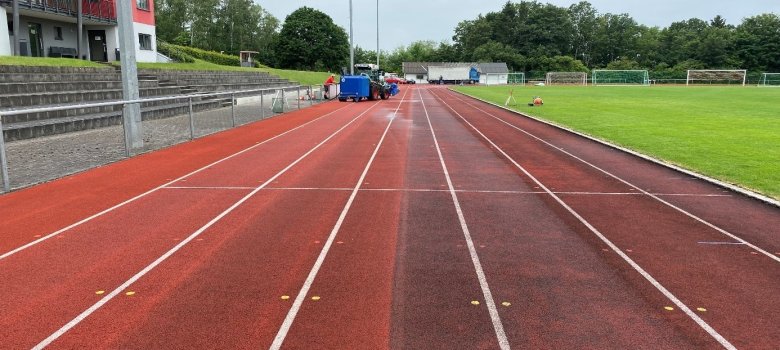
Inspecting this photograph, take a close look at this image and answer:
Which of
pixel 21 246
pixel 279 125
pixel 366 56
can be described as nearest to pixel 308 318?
pixel 21 246

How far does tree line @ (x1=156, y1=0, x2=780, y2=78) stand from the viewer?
90.2 meters

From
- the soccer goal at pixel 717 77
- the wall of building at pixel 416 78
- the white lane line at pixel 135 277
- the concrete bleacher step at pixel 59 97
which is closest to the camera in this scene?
the white lane line at pixel 135 277

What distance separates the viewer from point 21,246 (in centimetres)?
594

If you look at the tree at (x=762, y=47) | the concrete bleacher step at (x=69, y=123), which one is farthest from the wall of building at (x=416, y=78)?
the concrete bleacher step at (x=69, y=123)

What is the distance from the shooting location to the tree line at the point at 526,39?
296 feet

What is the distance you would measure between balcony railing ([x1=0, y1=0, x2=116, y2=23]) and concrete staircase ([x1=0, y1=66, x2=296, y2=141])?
6746 millimetres

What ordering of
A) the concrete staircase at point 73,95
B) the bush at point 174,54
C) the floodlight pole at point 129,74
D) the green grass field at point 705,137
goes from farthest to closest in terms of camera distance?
the bush at point 174,54
the concrete staircase at point 73,95
the floodlight pole at point 129,74
the green grass field at point 705,137

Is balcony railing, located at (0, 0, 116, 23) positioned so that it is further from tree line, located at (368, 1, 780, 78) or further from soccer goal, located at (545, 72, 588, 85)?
tree line, located at (368, 1, 780, 78)

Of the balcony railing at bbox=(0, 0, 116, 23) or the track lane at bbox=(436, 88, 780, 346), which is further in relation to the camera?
the balcony railing at bbox=(0, 0, 116, 23)

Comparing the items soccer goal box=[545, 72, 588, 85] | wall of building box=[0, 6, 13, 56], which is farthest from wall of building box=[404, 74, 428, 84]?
wall of building box=[0, 6, 13, 56]

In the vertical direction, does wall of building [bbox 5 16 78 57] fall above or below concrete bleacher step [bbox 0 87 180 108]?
above

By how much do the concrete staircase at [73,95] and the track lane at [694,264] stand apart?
1407 cm

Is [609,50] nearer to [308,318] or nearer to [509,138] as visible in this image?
[509,138]

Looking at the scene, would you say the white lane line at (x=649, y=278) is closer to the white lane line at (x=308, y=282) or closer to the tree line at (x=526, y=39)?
the white lane line at (x=308, y=282)
